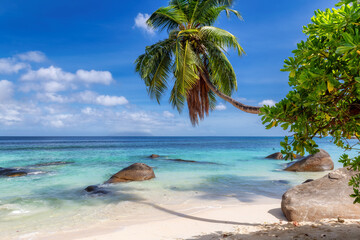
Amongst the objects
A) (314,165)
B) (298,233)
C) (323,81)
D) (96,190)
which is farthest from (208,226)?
(314,165)

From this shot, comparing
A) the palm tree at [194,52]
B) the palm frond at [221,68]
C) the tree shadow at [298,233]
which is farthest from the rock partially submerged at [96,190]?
the palm frond at [221,68]

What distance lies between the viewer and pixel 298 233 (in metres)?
4.16

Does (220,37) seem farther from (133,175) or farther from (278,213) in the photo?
(133,175)

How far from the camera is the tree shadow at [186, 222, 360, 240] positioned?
3.90m

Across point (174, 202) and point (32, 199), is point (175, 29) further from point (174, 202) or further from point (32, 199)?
point (32, 199)

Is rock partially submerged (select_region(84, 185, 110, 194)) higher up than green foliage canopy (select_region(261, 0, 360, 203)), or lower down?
lower down

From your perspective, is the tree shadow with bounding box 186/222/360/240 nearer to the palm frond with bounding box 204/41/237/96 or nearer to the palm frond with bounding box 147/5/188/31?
the palm frond with bounding box 204/41/237/96

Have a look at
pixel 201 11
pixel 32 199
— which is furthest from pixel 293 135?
pixel 32 199

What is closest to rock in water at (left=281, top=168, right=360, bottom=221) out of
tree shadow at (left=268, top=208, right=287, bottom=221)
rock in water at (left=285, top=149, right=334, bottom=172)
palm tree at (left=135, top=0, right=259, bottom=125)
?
tree shadow at (left=268, top=208, right=287, bottom=221)

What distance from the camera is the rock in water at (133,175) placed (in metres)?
10.8

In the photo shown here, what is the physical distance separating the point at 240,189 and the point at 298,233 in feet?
16.8

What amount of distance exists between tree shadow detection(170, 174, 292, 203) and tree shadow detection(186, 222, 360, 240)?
291 centimetres

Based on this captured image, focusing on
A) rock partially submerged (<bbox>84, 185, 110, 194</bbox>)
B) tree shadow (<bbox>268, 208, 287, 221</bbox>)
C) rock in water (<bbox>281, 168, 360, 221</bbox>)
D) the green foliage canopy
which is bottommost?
rock partially submerged (<bbox>84, 185, 110, 194</bbox>)

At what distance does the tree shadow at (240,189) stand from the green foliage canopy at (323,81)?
216 inches
